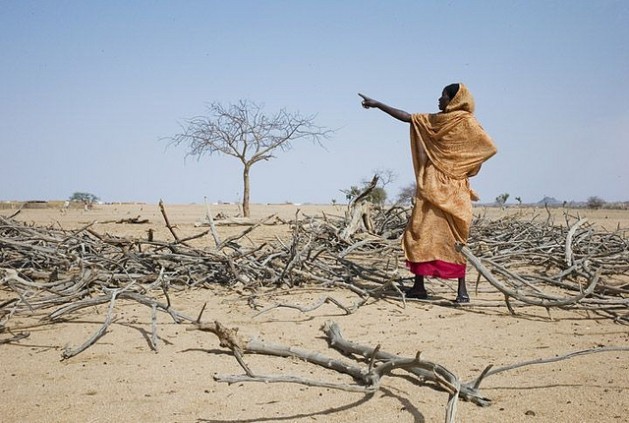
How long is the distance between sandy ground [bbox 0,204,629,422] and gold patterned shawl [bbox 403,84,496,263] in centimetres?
53

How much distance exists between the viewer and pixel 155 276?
3834 mm

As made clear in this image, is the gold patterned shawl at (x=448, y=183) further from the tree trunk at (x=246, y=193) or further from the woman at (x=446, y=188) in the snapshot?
the tree trunk at (x=246, y=193)

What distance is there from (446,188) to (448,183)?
0.15 feet

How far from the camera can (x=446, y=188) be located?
3.79m

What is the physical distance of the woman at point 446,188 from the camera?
12.3 ft

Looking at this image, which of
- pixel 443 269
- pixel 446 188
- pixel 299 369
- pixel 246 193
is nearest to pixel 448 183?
pixel 446 188

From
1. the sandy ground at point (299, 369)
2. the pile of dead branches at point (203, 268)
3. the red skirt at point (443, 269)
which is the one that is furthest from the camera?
the red skirt at point (443, 269)

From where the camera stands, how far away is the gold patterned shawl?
3.76 meters

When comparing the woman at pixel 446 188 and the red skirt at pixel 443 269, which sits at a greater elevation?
the woman at pixel 446 188

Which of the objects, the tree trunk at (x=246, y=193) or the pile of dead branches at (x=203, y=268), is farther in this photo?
the tree trunk at (x=246, y=193)

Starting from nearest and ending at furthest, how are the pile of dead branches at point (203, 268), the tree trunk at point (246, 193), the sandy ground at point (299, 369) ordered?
the sandy ground at point (299, 369)
the pile of dead branches at point (203, 268)
the tree trunk at point (246, 193)

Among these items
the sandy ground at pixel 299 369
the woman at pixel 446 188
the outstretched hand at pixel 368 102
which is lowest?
the sandy ground at pixel 299 369

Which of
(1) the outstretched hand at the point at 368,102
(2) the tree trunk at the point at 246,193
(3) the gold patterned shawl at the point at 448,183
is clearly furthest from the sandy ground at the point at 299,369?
(2) the tree trunk at the point at 246,193

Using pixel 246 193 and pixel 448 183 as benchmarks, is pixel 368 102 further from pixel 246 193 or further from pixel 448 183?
pixel 246 193
